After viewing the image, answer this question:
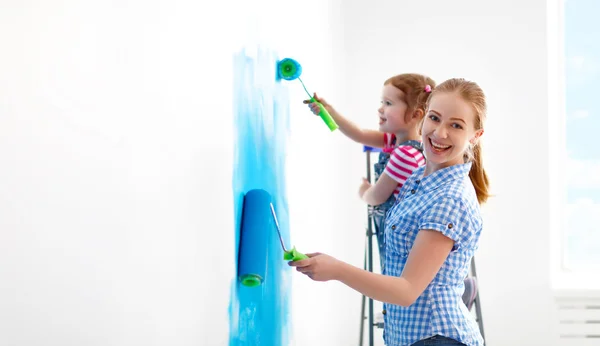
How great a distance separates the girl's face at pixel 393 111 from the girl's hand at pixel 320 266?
98 cm

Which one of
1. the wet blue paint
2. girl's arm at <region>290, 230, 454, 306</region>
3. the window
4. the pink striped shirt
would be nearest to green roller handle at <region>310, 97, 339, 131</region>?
the wet blue paint

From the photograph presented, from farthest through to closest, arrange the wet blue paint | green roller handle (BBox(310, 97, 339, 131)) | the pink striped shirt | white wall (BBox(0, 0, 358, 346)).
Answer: the pink striped shirt → green roller handle (BBox(310, 97, 339, 131)) → the wet blue paint → white wall (BBox(0, 0, 358, 346))

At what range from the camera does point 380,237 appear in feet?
7.44

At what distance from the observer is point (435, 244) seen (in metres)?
1.14

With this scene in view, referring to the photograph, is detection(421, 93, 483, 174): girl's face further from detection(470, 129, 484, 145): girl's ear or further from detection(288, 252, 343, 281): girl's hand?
detection(288, 252, 343, 281): girl's hand

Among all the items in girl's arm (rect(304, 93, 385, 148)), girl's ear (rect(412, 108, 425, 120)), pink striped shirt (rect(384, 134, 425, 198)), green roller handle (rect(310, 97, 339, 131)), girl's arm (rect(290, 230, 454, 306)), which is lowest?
girl's arm (rect(290, 230, 454, 306))

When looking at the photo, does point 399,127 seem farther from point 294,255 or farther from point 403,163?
point 294,255

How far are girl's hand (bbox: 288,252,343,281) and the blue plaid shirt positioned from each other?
170 millimetres

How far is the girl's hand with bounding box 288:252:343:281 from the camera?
1.11m

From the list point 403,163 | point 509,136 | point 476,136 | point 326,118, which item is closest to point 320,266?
point 476,136

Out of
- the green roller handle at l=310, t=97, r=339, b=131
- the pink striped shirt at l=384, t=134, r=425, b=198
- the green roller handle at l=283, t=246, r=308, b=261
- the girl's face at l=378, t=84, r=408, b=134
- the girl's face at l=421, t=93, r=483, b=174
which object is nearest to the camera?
the green roller handle at l=283, t=246, r=308, b=261

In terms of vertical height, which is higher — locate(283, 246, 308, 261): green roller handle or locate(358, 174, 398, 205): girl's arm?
locate(358, 174, 398, 205): girl's arm

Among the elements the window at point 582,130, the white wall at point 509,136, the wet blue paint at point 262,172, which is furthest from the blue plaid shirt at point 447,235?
the window at point 582,130

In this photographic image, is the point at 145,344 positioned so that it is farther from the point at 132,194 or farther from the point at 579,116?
the point at 579,116
